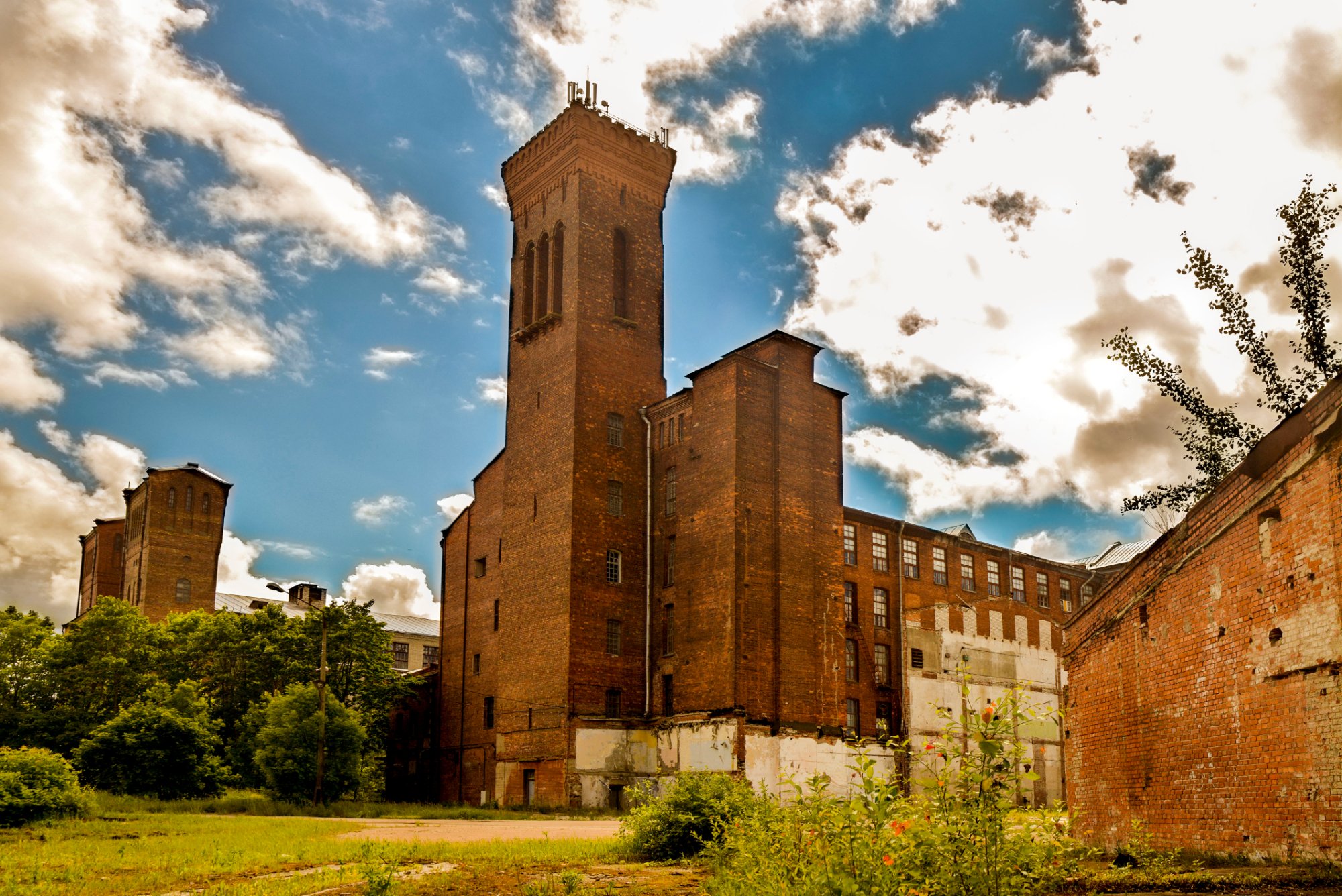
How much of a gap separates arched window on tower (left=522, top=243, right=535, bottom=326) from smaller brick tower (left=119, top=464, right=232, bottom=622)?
34801 millimetres

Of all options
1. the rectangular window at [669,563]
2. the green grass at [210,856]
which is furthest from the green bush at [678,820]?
the rectangular window at [669,563]

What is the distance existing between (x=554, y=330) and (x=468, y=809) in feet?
58.0

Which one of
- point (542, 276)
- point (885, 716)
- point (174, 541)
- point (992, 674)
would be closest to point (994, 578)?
point (992, 674)

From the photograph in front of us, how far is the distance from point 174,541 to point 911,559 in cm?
4610

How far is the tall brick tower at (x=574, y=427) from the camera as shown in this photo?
3947cm

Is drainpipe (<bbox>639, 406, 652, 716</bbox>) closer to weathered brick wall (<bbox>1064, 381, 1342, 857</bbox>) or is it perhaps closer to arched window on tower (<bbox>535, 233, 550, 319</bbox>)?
arched window on tower (<bbox>535, 233, 550, 319</bbox>)

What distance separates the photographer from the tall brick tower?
39469 millimetres

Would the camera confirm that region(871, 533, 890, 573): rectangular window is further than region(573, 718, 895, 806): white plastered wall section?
Yes

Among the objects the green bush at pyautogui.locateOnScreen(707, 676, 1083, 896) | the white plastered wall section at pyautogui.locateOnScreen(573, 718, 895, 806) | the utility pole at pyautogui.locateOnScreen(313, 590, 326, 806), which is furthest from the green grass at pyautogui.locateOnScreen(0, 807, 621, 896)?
the white plastered wall section at pyautogui.locateOnScreen(573, 718, 895, 806)

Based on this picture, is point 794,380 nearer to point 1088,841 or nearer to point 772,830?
point 1088,841

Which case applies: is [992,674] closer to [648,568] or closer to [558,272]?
[648,568]

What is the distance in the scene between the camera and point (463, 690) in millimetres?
46625

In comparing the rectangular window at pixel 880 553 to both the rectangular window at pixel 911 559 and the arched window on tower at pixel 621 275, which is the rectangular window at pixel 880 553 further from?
the arched window on tower at pixel 621 275

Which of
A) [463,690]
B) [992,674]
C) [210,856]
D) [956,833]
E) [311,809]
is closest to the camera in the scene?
[956,833]
